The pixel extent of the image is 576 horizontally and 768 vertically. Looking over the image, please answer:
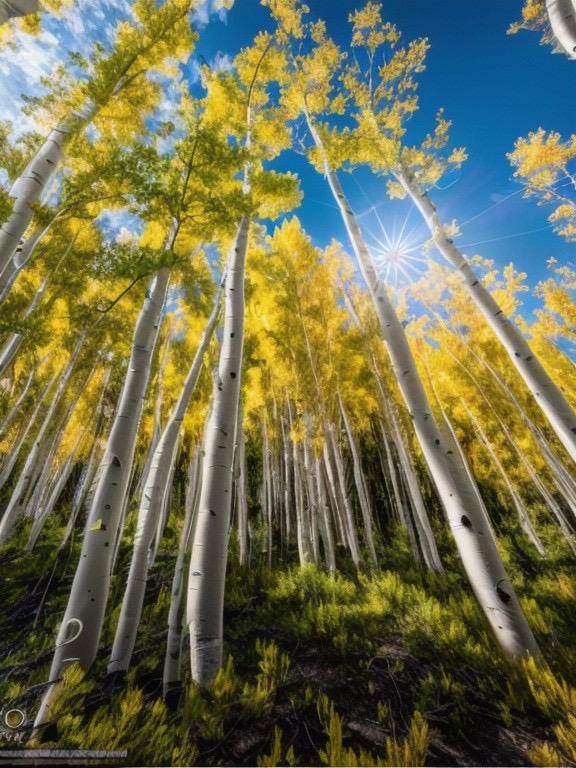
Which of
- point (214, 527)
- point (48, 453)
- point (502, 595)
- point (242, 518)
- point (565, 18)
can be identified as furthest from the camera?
point (48, 453)

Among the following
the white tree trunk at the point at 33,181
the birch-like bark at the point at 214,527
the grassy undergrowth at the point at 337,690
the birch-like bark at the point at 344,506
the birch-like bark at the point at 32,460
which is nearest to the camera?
the grassy undergrowth at the point at 337,690

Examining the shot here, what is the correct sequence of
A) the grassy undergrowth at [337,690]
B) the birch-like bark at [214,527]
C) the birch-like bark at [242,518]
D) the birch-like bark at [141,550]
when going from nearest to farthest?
the grassy undergrowth at [337,690] < the birch-like bark at [214,527] < the birch-like bark at [141,550] < the birch-like bark at [242,518]

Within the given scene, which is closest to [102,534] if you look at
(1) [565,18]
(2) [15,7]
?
(2) [15,7]

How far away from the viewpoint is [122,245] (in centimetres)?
401

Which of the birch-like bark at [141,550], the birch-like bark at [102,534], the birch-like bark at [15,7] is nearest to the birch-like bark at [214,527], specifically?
the birch-like bark at [102,534]

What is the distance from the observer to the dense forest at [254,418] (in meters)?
2.17

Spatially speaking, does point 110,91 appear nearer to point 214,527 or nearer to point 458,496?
point 214,527

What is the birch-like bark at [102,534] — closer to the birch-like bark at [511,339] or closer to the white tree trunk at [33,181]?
the white tree trunk at [33,181]

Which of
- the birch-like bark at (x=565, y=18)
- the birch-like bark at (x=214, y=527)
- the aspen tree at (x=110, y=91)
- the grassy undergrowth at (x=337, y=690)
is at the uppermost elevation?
the aspen tree at (x=110, y=91)

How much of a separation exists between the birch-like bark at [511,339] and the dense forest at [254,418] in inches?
1.6

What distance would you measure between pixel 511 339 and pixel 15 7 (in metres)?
5.21

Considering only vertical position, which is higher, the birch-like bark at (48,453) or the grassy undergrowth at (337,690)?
the birch-like bark at (48,453)

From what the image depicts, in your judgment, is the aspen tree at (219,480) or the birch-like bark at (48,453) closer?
the aspen tree at (219,480)

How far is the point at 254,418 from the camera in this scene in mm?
11305
